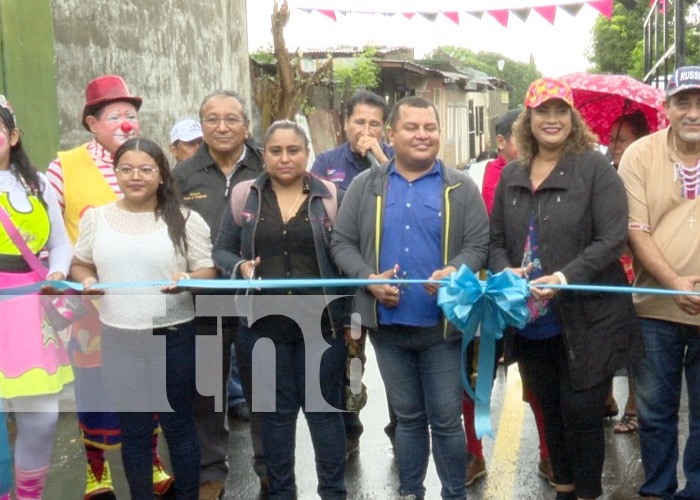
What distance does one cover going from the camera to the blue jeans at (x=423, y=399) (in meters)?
4.36

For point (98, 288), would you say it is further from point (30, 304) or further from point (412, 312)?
point (412, 312)

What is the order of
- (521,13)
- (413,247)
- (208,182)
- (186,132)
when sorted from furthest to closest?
(521,13) < (186,132) < (208,182) < (413,247)

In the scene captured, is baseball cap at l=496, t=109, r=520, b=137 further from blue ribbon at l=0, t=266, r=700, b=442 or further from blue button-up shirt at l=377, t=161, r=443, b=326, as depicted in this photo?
blue ribbon at l=0, t=266, r=700, b=442

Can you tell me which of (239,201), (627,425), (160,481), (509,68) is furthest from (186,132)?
(509,68)

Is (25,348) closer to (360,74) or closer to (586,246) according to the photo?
(586,246)

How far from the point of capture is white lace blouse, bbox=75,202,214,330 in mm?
4328

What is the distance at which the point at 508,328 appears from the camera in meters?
4.47

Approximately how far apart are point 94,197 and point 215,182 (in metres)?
0.66

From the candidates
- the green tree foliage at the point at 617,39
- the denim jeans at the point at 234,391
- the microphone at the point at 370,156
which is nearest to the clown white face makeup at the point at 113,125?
the microphone at the point at 370,156

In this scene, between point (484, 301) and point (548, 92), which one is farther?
point (548, 92)

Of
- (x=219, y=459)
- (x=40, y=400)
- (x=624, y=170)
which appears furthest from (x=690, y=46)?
(x=40, y=400)

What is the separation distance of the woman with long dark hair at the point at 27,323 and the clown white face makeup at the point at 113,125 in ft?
2.07

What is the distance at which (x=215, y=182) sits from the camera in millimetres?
5160

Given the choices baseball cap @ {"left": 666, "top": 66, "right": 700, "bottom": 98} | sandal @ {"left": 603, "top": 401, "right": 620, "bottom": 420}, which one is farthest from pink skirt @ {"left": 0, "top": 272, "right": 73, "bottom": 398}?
sandal @ {"left": 603, "top": 401, "right": 620, "bottom": 420}
